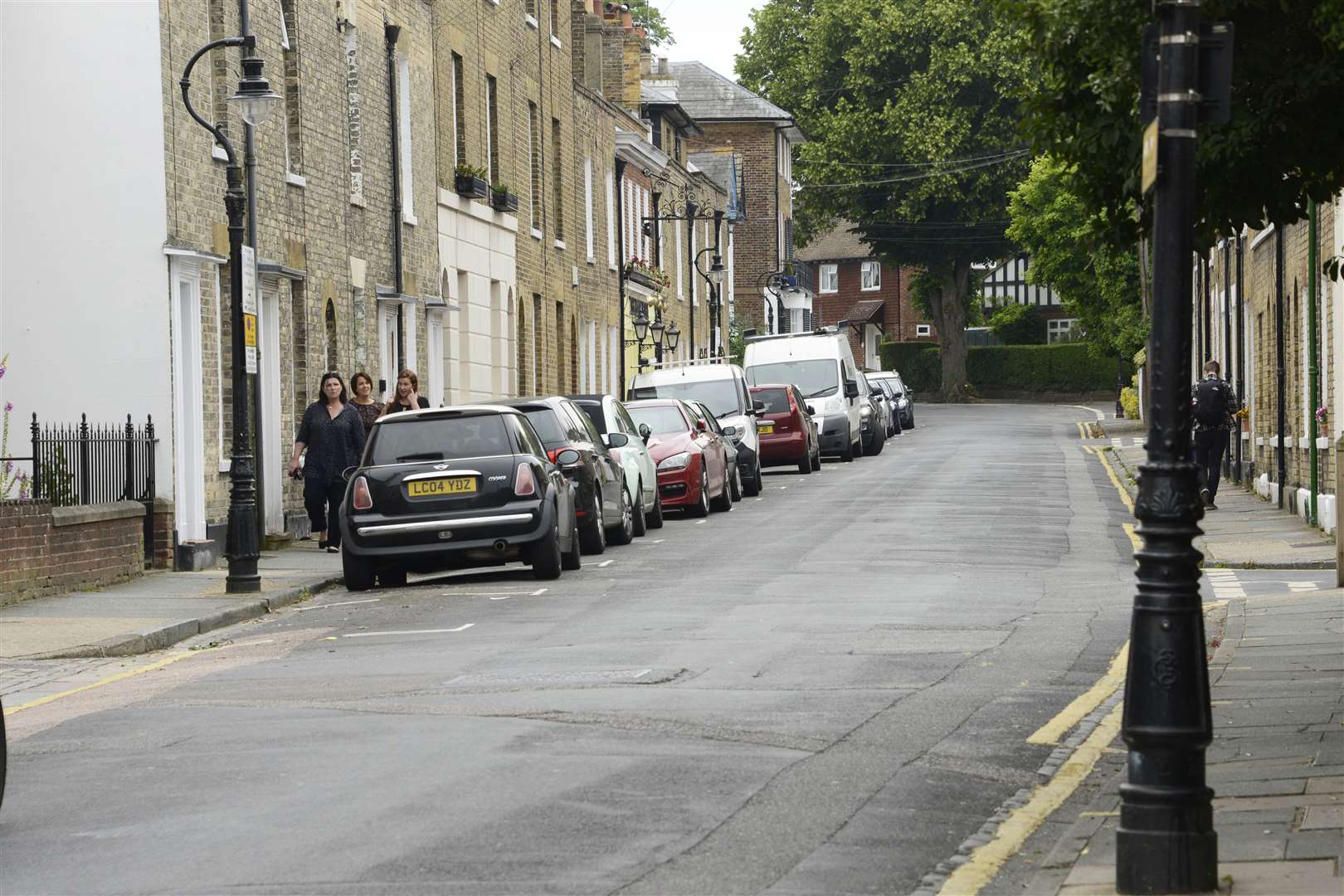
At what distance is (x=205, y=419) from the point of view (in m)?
23.4

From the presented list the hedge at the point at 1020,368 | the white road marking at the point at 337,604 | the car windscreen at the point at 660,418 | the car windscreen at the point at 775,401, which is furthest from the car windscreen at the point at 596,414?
the hedge at the point at 1020,368

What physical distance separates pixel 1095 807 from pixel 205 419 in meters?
16.9

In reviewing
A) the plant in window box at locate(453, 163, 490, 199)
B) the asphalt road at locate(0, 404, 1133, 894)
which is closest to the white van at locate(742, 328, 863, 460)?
the plant in window box at locate(453, 163, 490, 199)

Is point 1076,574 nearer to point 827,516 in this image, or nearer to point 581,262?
point 827,516

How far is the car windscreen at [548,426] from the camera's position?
2170cm

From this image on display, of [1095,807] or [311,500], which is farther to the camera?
[311,500]

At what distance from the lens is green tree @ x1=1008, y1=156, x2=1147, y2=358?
2128 inches

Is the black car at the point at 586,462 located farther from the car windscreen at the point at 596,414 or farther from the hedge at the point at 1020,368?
the hedge at the point at 1020,368

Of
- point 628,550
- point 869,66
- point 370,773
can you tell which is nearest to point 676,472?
point 628,550

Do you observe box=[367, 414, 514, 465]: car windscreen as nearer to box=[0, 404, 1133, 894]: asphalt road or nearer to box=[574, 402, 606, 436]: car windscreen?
box=[0, 404, 1133, 894]: asphalt road

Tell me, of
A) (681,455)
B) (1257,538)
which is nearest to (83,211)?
(681,455)

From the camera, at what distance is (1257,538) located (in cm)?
2302

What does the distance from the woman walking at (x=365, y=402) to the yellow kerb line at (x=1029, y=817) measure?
47.6ft

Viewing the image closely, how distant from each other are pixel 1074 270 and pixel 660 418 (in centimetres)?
3058
